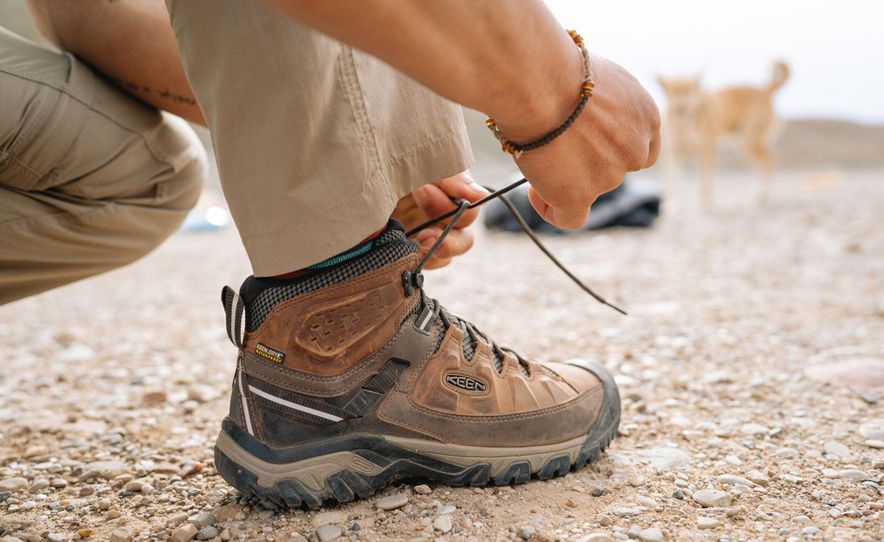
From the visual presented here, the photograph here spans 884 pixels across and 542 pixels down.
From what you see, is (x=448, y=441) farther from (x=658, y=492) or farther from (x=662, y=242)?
(x=662, y=242)

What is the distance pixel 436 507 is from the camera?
131 centimetres

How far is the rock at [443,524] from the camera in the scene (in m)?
1.23

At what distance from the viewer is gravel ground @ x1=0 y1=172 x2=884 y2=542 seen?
1281mm

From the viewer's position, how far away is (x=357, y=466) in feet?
4.26

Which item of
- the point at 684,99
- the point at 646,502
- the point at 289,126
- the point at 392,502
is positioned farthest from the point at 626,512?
the point at 684,99

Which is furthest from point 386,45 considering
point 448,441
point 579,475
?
point 579,475

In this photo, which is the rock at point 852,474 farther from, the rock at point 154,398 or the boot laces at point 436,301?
the rock at point 154,398

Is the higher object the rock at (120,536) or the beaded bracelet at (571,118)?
the beaded bracelet at (571,118)

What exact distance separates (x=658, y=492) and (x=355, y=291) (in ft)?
2.28

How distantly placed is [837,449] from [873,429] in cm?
17

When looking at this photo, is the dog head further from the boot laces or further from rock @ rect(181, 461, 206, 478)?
rock @ rect(181, 461, 206, 478)

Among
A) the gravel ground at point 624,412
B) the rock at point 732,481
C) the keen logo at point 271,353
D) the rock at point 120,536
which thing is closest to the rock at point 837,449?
the gravel ground at point 624,412

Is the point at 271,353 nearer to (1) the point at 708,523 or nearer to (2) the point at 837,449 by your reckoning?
(1) the point at 708,523

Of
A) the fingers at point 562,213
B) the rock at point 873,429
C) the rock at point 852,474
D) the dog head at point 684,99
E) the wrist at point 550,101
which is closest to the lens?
the wrist at point 550,101
